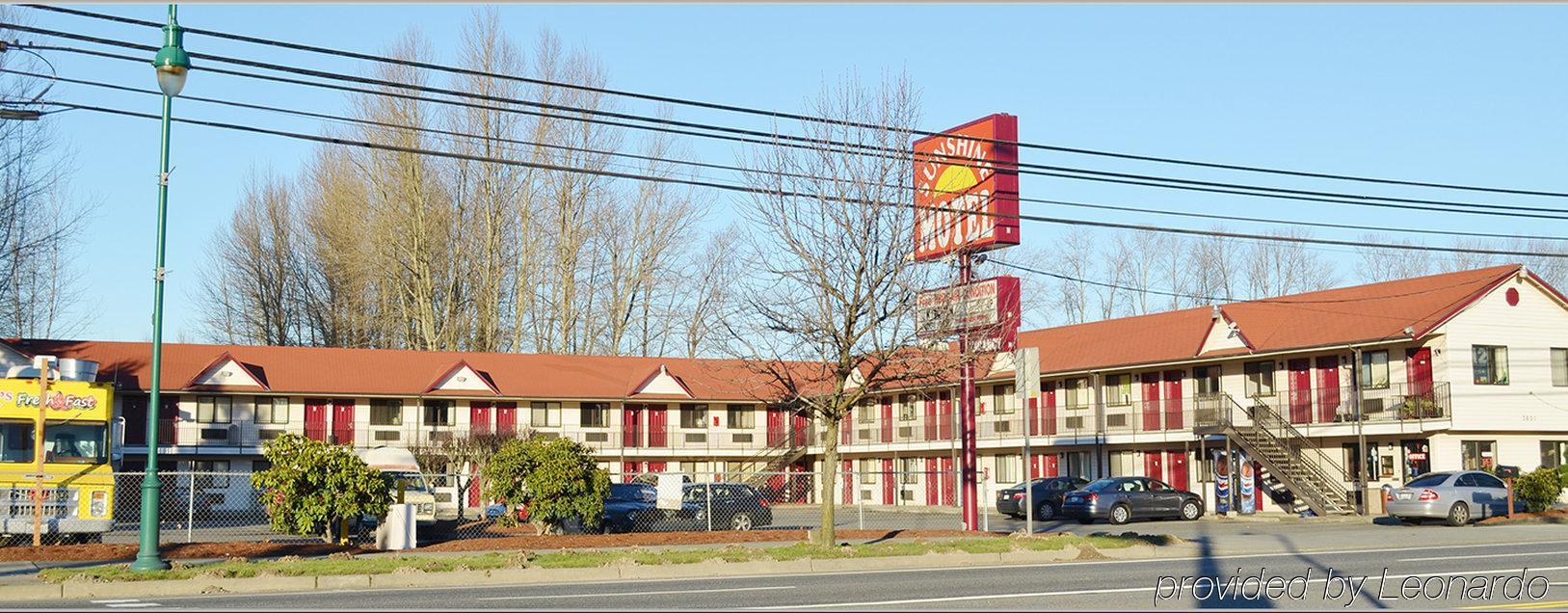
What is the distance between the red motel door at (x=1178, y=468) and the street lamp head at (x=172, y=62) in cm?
3607

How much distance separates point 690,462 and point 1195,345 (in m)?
21.7

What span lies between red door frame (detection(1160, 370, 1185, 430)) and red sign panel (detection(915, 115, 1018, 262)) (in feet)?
62.8

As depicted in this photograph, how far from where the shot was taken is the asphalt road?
14438 mm

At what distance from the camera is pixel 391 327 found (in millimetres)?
66000

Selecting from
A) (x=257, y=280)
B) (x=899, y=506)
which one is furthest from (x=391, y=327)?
(x=899, y=506)

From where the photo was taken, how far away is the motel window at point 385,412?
54.6 meters

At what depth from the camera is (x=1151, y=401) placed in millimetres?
47969

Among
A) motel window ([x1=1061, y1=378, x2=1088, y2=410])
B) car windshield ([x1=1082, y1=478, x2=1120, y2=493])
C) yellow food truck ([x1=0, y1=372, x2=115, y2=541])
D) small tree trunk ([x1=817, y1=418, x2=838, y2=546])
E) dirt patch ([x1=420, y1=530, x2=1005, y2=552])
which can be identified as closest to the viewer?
small tree trunk ([x1=817, y1=418, x2=838, y2=546])

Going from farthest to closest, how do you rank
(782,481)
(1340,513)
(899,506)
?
(782,481), (899,506), (1340,513)

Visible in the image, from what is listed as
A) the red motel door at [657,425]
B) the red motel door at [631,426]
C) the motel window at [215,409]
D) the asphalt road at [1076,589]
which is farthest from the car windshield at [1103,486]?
the motel window at [215,409]

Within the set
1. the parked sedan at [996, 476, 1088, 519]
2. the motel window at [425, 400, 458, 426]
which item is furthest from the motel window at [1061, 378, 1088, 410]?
the motel window at [425, 400, 458, 426]

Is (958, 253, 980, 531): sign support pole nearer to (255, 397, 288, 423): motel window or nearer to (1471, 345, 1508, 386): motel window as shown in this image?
(1471, 345, 1508, 386): motel window

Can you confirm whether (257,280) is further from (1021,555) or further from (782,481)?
(1021,555)

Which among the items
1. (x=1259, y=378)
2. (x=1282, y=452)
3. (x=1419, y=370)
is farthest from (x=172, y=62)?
(x=1259, y=378)
